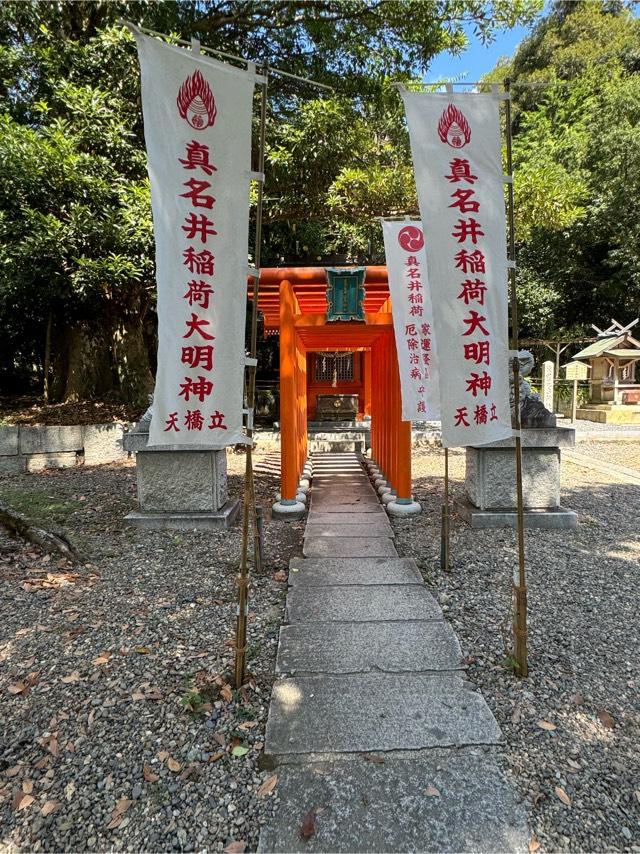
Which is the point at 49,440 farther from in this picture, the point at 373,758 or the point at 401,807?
the point at 401,807

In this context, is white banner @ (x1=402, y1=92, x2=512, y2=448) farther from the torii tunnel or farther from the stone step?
the stone step

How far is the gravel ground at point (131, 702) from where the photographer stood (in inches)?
69.5

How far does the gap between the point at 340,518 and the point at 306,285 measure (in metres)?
3.04

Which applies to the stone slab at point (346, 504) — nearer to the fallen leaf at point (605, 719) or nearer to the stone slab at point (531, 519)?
the stone slab at point (531, 519)

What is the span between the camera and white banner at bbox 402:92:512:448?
2561 millimetres

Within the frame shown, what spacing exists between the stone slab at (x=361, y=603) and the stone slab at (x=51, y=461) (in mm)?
7519

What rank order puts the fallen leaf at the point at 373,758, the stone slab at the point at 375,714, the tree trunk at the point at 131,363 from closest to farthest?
the fallen leaf at the point at 373,758 → the stone slab at the point at 375,714 → the tree trunk at the point at 131,363

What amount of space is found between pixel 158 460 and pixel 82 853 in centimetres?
392

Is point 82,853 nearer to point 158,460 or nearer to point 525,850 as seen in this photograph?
point 525,850

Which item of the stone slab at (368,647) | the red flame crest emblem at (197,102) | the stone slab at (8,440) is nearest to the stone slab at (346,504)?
the stone slab at (368,647)

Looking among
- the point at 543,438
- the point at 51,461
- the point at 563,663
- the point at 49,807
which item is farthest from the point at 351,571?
the point at 51,461

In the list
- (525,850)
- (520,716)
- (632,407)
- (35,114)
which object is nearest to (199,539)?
(520,716)

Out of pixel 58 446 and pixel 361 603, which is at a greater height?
pixel 58 446

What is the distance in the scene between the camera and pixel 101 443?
31.8 feet
